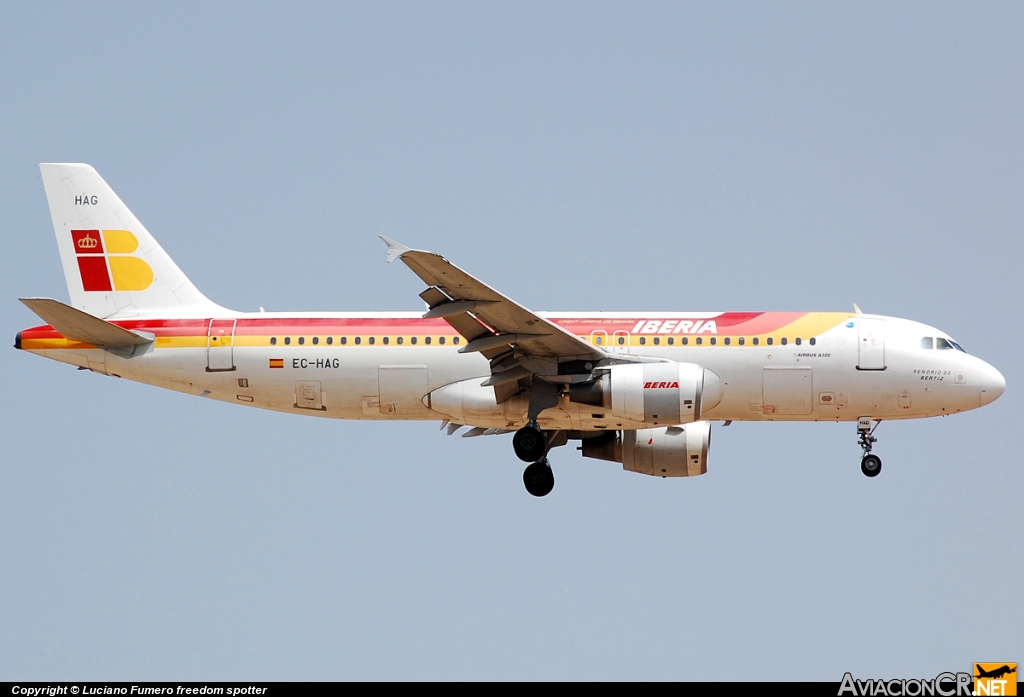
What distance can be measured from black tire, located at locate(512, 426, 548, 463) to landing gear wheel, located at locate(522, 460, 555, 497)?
137 centimetres

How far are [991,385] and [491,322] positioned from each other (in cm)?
1269

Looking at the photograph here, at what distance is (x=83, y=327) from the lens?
3766 centimetres

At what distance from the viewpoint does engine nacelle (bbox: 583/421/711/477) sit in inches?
1559

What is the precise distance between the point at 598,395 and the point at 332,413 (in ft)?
22.7

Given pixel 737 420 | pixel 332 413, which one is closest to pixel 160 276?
pixel 332 413

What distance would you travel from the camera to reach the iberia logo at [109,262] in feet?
131

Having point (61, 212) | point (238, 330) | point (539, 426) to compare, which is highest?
point (61, 212)

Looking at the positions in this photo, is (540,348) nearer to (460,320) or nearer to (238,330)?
(460,320)

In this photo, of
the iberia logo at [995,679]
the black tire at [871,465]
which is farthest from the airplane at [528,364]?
the iberia logo at [995,679]

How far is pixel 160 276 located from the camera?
3991 centimetres

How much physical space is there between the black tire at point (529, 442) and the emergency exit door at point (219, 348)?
7.32m

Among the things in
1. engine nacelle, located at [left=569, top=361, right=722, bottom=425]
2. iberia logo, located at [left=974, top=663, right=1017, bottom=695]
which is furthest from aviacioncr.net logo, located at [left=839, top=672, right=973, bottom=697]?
engine nacelle, located at [left=569, top=361, right=722, bottom=425]

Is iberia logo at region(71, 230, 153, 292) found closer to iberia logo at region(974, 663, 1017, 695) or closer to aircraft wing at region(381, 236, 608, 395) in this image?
aircraft wing at region(381, 236, 608, 395)

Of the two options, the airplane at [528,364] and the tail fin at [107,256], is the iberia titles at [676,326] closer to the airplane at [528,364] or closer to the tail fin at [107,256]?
the airplane at [528,364]
